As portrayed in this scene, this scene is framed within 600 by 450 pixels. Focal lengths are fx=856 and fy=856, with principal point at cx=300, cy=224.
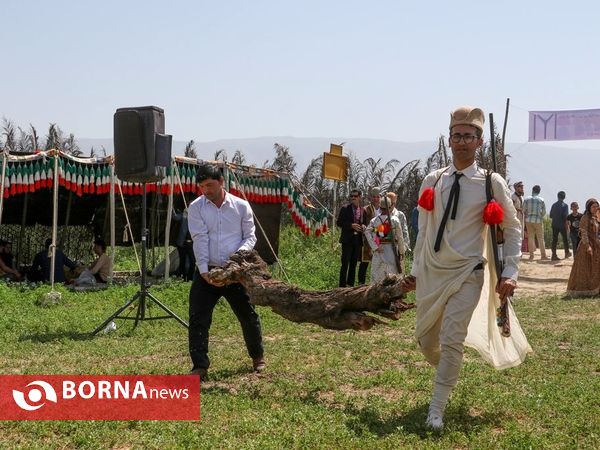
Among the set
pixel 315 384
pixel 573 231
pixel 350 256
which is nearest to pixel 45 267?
pixel 350 256

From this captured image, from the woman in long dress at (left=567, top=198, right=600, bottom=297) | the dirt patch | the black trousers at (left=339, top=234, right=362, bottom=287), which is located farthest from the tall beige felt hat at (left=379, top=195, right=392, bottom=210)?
the dirt patch

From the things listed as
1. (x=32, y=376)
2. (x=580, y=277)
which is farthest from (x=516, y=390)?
(x=580, y=277)

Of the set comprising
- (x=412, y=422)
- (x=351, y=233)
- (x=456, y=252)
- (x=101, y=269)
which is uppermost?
(x=456, y=252)

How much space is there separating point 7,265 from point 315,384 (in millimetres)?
9911

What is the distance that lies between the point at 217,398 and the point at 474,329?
192 cm

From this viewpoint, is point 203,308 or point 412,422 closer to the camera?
point 412,422

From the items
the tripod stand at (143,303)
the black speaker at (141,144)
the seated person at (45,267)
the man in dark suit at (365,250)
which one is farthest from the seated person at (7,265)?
the man in dark suit at (365,250)

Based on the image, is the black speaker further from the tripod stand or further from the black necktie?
the black necktie

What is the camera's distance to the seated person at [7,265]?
1454 cm

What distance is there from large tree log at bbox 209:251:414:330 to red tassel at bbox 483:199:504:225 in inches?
34.7

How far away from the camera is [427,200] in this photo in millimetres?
5887

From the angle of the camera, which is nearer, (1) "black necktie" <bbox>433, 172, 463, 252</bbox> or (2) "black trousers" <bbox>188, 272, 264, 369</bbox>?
(1) "black necktie" <bbox>433, 172, 463, 252</bbox>

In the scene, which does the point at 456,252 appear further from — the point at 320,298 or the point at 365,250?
the point at 365,250

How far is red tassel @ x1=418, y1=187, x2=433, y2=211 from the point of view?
19.3 ft
